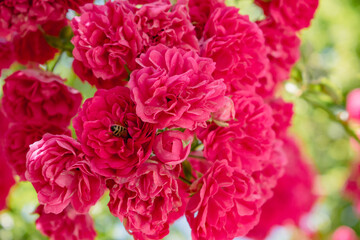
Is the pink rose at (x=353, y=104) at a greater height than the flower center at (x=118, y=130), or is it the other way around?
the flower center at (x=118, y=130)

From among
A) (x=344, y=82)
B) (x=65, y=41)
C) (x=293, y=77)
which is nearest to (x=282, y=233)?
(x=344, y=82)

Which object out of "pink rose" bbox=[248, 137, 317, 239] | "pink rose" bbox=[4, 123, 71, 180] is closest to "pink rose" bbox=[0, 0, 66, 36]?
"pink rose" bbox=[4, 123, 71, 180]

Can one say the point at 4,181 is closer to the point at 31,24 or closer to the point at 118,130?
the point at 31,24

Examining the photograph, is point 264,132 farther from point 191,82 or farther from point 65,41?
point 65,41

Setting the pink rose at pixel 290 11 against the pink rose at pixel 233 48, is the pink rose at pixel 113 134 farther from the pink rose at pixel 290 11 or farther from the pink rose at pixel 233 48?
the pink rose at pixel 290 11

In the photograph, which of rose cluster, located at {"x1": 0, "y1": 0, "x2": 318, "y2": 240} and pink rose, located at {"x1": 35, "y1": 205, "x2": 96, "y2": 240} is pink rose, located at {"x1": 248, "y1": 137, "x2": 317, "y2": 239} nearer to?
rose cluster, located at {"x1": 0, "y1": 0, "x2": 318, "y2": 240}

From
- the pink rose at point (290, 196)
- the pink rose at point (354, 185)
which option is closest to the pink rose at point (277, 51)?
the pink rose at point (290, 196)
